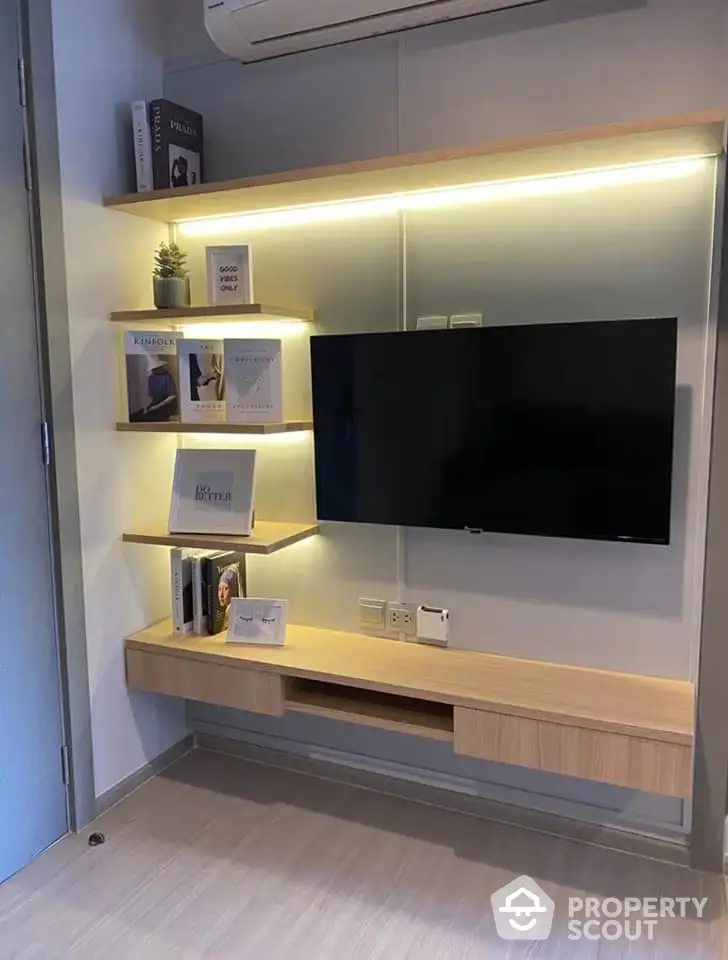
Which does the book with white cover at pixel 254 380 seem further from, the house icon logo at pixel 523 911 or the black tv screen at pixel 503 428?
the house icon logo at pixel 523 911

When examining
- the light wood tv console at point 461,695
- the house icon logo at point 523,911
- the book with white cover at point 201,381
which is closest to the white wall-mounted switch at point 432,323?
the book with white cover at point 201,381

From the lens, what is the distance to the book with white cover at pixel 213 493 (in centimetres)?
251

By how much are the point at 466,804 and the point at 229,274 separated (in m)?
1.85

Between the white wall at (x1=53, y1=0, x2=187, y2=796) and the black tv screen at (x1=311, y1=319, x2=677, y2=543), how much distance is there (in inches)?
26.3

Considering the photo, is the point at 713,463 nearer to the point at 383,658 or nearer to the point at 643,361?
the point at 643,361

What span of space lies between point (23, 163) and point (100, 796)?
6.36 feet

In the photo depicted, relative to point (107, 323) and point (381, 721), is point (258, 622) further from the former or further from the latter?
point (107, 323)

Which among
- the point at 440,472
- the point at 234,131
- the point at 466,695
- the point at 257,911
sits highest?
the point at 234,131

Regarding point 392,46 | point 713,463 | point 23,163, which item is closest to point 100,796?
point 23,163

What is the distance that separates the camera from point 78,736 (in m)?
2.41

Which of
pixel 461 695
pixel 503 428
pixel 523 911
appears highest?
pixel 503 428

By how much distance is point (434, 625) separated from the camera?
2.45m

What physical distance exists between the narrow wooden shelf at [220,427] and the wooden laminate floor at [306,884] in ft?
4.04

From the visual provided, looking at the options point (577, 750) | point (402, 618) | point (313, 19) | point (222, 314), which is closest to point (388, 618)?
point (402, 618)
